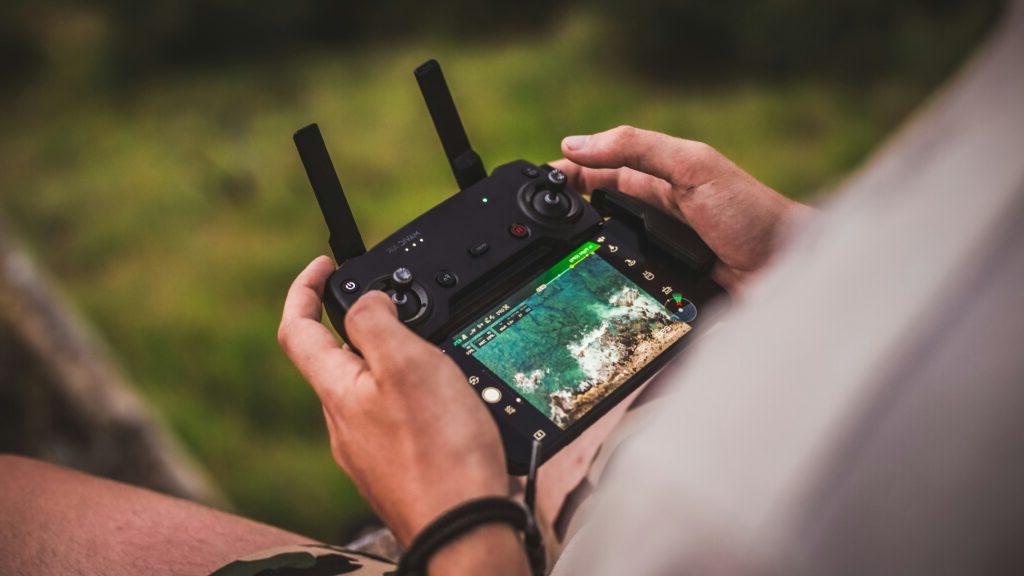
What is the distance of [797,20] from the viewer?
80.0 inches

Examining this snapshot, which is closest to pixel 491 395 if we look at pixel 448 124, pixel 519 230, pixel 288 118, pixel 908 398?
pixel 519 230

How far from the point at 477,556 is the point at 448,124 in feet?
1.87

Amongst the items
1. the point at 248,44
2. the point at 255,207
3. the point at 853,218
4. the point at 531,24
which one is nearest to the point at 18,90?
the point at 248,44

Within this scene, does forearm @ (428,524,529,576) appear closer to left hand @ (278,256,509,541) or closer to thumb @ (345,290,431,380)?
left hand @ (278,256,509,541)

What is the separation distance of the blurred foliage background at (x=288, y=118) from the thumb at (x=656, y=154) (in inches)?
36.9

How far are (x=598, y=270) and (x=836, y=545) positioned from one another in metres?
0.60

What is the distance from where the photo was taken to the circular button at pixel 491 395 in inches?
32.5

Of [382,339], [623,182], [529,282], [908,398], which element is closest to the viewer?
[908,398]

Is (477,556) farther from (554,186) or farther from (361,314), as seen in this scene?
(554,186)

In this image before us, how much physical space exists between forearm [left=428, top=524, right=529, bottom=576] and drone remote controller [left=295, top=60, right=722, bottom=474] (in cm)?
17

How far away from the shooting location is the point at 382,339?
72 centimetres

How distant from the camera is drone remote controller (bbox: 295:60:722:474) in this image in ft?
2.78

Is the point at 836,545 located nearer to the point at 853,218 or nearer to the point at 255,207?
the point at 853,218

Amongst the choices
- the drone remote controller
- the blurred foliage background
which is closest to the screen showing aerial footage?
the drone remote controller
